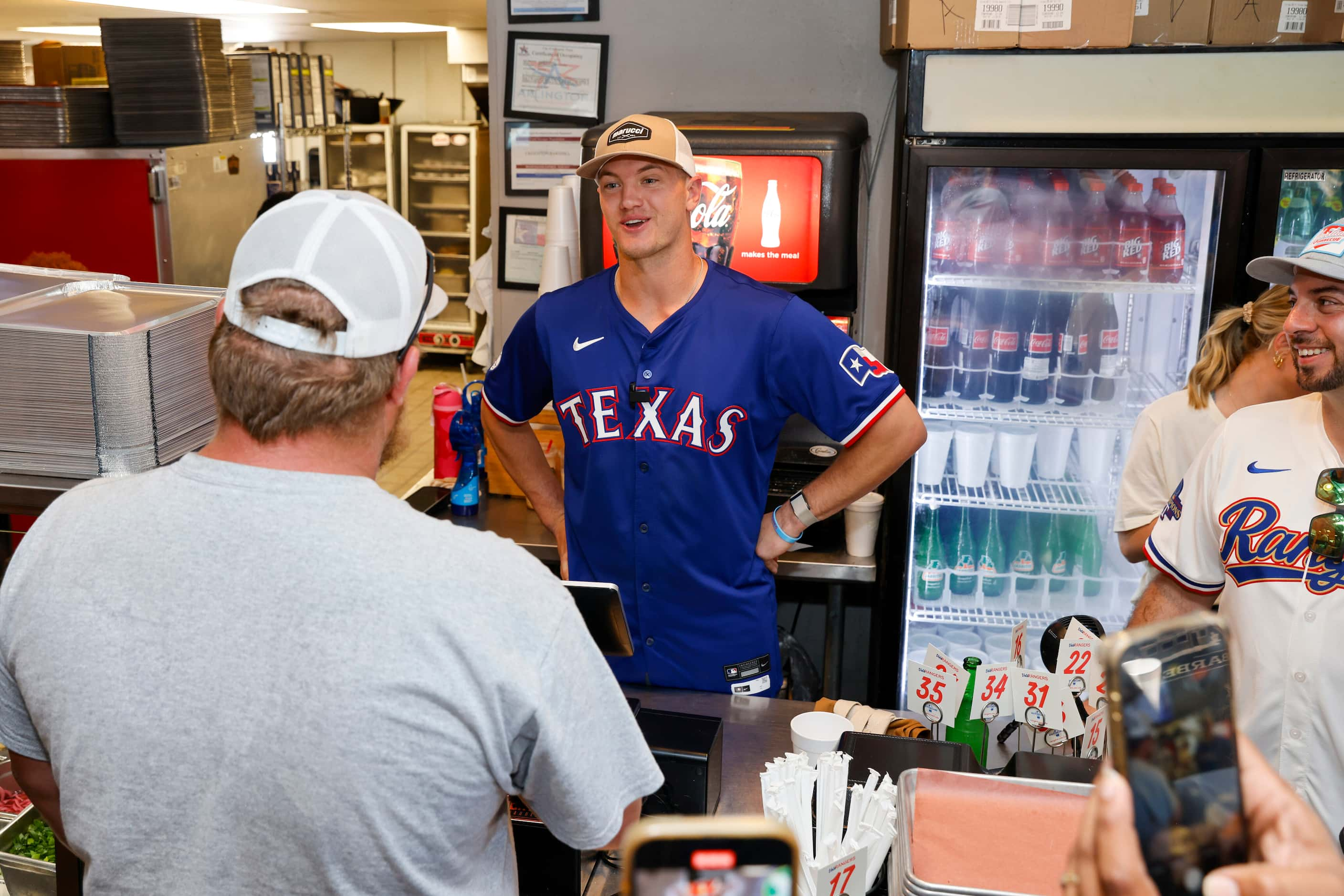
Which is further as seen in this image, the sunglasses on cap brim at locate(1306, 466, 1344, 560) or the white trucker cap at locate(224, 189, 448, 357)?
the sunglasses on cap brim at locate(1306, 466, 1344, 560)

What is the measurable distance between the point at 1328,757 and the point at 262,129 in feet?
21.0

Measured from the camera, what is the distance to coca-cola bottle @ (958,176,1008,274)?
3.21m

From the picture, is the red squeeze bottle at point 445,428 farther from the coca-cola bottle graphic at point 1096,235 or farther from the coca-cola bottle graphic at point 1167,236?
the coca-cola bottle graphic at point 1167,236

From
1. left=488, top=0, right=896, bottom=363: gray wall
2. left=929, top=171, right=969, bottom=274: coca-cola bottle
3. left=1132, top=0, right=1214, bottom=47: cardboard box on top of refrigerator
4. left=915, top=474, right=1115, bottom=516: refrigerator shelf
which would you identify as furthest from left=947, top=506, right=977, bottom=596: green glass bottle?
left=1132, top=0, right=1214, bottom=47: cardboard box on top of refrigerator

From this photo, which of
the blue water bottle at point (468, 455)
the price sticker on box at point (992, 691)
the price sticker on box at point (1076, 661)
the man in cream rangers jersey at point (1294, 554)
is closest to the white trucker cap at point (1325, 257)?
the man in cream rangers jersey at point (1294, 554)

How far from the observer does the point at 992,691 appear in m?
1.94

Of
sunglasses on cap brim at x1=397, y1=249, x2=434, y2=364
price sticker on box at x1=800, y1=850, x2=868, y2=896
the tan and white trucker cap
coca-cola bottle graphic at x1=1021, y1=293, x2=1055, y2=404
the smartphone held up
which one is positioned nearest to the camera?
the smartphone held up

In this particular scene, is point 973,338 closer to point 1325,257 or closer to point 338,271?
point 1325,257

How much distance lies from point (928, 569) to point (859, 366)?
125cm

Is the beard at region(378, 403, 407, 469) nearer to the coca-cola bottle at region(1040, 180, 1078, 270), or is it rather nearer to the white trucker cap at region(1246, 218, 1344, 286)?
the white trucker cap at region(1246, 218, 1344, 286)

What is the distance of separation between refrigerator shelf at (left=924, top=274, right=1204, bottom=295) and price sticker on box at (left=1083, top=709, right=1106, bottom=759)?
4.96 feet

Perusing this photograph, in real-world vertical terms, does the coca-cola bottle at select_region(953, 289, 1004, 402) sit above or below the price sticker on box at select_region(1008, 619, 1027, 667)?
above

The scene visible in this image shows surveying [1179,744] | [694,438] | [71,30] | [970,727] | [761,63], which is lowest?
[970,727]

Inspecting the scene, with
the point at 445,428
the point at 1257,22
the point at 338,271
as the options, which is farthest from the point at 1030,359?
the point at 338,271
